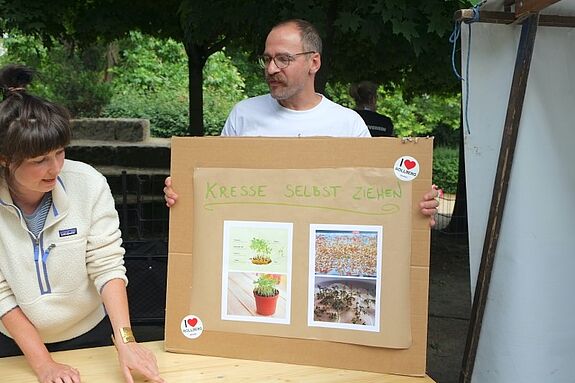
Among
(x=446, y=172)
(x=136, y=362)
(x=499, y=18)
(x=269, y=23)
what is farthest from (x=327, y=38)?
(x=446, y=172)

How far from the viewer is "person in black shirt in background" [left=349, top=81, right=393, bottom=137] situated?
4898 millimetres

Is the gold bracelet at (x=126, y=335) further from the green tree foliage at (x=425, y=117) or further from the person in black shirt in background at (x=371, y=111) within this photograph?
the green tree foliage at (x=425, y=117)

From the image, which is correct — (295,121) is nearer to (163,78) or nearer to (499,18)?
(499,18)

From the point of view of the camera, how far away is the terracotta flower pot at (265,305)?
1.69 meters

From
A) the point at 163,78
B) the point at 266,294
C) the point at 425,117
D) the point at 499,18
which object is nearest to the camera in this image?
the point at 266,294

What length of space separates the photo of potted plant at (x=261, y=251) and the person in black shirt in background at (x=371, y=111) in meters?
3.16

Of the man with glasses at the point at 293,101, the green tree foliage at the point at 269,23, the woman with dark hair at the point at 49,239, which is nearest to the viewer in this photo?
the woman with dark hair at the point at 49,239

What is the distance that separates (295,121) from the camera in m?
2.24

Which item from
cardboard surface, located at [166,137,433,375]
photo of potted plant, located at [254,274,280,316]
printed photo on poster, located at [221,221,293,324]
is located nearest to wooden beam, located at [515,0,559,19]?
cardboard surface, located at [166,137,433,375]

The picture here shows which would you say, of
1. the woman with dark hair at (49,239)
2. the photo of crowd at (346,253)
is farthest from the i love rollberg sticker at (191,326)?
the photo of crowd at (346,253)

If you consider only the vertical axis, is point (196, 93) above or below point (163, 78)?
below

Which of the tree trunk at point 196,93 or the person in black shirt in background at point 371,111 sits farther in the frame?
the tree trunk at point 196,93

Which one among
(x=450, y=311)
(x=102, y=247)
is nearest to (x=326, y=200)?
(x=102, y=247)

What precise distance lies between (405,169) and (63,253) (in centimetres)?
96
